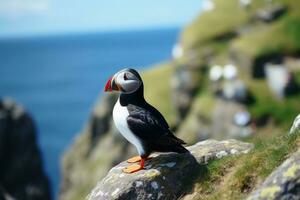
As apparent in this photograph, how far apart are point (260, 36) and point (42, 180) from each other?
1517 inches

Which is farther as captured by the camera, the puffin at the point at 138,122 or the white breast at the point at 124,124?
the white breast at the point at 124,124

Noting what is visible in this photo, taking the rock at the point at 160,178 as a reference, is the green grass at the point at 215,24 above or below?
below

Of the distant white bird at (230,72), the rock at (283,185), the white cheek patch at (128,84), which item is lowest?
the distant white bird at (230,72)

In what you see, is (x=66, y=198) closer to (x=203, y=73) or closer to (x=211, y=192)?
(x=203, y=73)

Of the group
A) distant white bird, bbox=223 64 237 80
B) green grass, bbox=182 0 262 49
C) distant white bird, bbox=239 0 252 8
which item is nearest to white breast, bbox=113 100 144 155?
distant white bird, bbox=223 64 237 80

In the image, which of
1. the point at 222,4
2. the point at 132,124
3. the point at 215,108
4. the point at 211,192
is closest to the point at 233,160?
the point at 211,192

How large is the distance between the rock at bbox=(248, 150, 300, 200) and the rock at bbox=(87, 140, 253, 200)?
2.92 meters

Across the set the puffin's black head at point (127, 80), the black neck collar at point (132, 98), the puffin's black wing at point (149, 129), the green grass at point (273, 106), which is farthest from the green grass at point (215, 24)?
the puffin's black wing at point (149, 129)

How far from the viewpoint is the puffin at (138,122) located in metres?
12.7

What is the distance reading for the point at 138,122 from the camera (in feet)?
41.5

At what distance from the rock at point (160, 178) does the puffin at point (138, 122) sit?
262 millimetres

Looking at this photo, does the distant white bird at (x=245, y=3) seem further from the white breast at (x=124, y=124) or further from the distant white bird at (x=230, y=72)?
the white breast at (x=124, y=124)

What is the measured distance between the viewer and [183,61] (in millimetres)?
93500

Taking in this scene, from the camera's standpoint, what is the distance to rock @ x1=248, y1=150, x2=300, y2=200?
9539 mm
